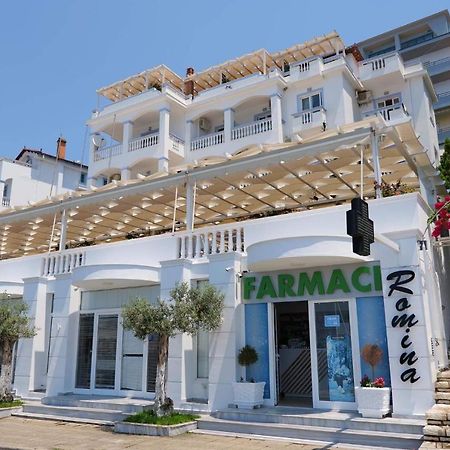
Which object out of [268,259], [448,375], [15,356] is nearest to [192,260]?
[268,259]

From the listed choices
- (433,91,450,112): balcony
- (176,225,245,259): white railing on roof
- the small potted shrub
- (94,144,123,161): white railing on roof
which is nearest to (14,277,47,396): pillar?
(176,225,245,259): white railing on roof

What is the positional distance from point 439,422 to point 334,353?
257 centimetres

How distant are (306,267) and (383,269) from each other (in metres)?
1.76

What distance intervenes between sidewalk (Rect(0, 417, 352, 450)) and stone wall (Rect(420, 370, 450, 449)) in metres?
1.47

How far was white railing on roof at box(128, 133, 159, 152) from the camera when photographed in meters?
27.3

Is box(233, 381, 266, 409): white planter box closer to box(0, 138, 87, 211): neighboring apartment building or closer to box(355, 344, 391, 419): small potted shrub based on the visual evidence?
box(355, 344, 391, 419): small potted shrub

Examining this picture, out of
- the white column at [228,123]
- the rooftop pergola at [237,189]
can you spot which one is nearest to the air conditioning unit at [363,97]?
the white column at [228,123]

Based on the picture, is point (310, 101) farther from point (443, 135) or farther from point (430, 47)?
point (430, 47)

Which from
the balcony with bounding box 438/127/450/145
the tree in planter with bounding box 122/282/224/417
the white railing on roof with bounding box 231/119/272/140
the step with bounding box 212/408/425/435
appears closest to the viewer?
the step with bounding box 212/408/425/435

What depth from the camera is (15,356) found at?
15.3 m

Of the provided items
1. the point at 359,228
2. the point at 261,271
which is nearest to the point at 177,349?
the point at 261,271

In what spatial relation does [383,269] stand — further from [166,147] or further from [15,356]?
[166,147]

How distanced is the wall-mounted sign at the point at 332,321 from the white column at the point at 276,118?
1440 cm

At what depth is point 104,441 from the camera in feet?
30.2
